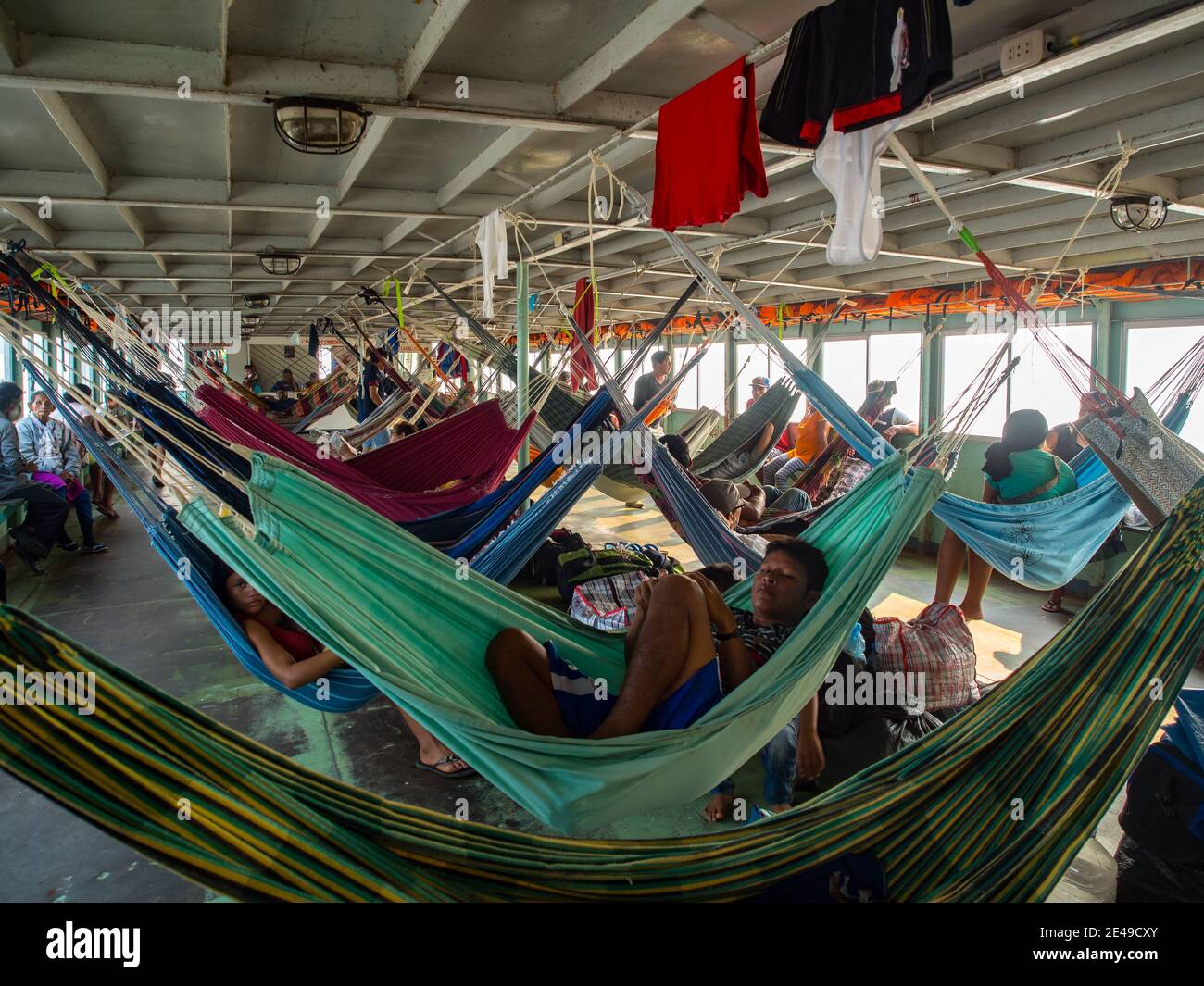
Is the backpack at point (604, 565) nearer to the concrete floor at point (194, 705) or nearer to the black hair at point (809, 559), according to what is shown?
the concrete floor at point (194, 705)

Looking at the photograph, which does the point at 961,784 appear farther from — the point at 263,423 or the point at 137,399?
the point at 263,423

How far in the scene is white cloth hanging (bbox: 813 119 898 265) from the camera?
5.62ft

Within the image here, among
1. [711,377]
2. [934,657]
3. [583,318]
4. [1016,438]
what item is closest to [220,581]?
[934,657]

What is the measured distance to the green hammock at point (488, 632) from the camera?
1345 millimetres

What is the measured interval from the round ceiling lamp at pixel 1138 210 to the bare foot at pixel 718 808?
249 centimetres

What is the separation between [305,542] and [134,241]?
3.82 metres

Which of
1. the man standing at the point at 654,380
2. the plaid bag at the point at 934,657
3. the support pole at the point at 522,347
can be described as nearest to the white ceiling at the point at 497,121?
the support pole at the point at 522,347

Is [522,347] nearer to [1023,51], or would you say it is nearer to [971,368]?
[1023,51]

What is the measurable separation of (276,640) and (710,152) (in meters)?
1.61

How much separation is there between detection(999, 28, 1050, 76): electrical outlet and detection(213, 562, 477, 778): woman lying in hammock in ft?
6.36

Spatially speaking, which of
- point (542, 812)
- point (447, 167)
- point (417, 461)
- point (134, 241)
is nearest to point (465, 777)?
point (542, 812)

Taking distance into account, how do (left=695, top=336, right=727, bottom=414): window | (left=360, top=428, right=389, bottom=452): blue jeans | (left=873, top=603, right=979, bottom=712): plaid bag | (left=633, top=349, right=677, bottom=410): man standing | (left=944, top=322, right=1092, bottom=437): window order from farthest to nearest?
(left=695, top=336, right=727, bottom=414): window < (left=360, top=428, right=389, bottom=452): blue jeans < (left=633, top=349, right=677, bottom=410): man standing < (left=944, top=322, right=1092, bottom=437): window < (left=873, top=603, right=979, bottom=712): plaid bag

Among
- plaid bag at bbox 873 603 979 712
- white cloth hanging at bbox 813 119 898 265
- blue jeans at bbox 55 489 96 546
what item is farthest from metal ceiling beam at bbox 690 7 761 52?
blue jeans at bbox 55 489 96 546

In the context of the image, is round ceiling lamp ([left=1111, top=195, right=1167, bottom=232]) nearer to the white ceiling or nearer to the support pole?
the white ceiling
